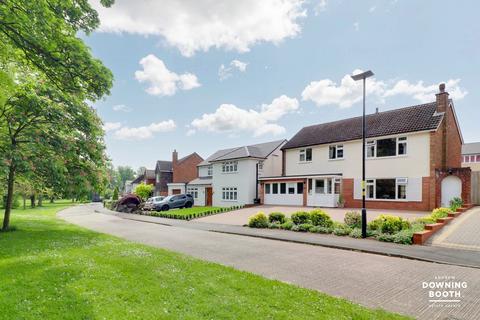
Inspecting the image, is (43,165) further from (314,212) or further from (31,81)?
(314,212)

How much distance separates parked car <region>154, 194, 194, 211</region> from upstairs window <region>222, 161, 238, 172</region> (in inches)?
227

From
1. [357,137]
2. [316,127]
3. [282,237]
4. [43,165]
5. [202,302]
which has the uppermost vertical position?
[316,127]

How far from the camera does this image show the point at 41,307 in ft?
14.7

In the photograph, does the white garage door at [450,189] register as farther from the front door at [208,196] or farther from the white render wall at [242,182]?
the front door at [208,196]

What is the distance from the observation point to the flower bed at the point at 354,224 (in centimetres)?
1211

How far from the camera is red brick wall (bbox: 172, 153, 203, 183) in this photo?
48.4 metres

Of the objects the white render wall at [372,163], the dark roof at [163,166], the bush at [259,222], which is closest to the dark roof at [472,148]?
the white render wall at [372,163]

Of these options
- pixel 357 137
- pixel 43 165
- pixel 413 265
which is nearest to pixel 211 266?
pixel 413 265

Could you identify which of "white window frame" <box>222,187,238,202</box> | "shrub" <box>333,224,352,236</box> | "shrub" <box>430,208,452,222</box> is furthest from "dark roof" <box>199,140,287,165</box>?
"shrub" <box>430,208,452,222</box>

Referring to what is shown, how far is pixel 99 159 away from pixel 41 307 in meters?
10.2

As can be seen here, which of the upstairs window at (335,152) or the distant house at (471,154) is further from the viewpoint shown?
the distant house at (471,154)

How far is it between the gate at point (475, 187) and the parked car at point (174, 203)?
89.8ft

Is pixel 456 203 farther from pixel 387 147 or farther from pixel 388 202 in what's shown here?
pixel 387 147

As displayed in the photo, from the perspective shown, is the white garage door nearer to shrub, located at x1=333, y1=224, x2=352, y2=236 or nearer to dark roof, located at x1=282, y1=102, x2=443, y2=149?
dark roof, located at x1=282, y1=102, x2=443, y2=149
